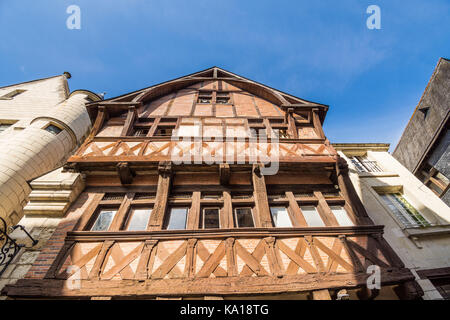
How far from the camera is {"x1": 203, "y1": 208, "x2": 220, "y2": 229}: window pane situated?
5.38 m

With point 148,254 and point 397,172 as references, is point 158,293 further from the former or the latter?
point 397,172

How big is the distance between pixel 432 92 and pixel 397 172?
9.16 m

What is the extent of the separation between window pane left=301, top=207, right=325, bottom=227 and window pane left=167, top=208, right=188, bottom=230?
3.19 m

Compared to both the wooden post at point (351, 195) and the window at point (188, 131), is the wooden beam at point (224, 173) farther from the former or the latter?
the wooden post at point (351, 195)

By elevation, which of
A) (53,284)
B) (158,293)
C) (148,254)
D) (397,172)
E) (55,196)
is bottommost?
(158,293)

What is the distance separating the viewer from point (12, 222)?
22.0 ft

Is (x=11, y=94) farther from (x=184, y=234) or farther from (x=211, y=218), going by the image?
(x=184, y=234)

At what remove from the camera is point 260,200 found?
5500mm

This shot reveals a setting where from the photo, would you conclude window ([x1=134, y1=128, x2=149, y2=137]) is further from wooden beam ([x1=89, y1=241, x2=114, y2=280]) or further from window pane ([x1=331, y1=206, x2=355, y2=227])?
window pane ([x1=331, y1=206, x2=355, y2=227])

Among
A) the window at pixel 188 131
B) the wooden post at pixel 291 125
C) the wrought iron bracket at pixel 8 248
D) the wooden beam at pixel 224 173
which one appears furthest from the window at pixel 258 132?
the wrought iron bracket at pixel 8 248

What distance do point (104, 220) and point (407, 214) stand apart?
880cm

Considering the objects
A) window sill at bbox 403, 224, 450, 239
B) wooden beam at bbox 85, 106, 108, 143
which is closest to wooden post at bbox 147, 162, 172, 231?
wooden beam at bbox 85, 106, 108, 143

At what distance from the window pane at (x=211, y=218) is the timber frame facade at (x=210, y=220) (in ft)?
0.09
